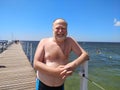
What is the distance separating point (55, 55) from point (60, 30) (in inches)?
12.2

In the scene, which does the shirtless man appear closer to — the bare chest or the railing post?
the bare chest

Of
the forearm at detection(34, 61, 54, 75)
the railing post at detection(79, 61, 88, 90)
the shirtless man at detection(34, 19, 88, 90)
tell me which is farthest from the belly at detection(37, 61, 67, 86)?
the railing post at detection(79, 61, 88, 90)

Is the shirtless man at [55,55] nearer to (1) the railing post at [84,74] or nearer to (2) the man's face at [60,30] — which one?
(2) the man's face at [60,30]

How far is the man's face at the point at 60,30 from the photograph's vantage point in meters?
2.45

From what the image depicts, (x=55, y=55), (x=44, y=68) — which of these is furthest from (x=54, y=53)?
(x=44, y=68)

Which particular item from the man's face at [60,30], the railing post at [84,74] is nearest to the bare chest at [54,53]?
the man's face at [60,30]

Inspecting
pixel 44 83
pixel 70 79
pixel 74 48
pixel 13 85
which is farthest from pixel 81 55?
pixel 70 79

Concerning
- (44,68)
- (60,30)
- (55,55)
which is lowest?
(44,68)

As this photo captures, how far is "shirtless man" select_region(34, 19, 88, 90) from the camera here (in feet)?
8.06

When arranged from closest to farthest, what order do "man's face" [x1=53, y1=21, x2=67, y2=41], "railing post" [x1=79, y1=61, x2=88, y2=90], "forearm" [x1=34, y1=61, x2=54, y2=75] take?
"forearm" [x1=34, y1=61, x2=54, y2=75], "man's face" [x1=53, y1=21, x2=67, y2=41], "railing post" [x1=79, y1=61, x2=88, y2=90]

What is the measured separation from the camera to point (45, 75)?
253 centimetres

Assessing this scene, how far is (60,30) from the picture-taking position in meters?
2.45

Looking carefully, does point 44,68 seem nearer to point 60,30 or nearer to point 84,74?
point 60,30

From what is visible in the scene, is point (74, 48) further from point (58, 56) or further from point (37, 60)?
point (37, 60)
